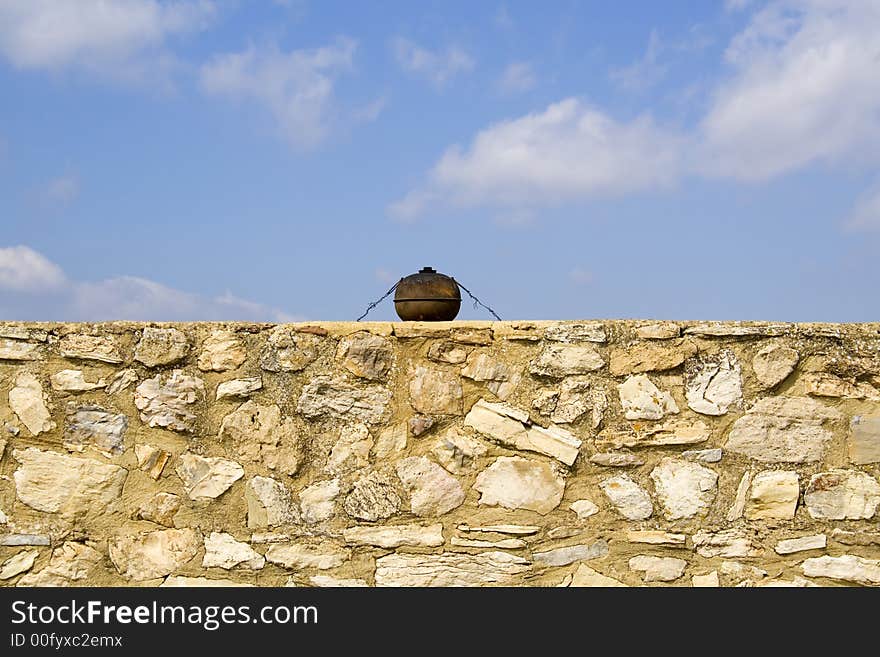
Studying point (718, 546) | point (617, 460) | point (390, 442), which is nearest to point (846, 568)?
point (718, 546)

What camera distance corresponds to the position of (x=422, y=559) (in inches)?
129

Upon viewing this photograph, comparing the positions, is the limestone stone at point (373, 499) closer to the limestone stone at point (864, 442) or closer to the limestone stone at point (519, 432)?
the limestone stone at point (519, 432)

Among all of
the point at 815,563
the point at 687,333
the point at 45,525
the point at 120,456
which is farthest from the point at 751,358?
the point at 45,525

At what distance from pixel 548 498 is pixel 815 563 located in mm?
991

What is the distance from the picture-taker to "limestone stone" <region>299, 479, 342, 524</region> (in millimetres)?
3320

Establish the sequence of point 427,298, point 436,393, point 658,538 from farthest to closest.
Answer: point 427,298, point 436,393, point 658,538

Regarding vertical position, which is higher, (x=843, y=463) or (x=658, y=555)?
(x=843, y=463)

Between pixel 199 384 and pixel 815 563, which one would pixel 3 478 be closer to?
pixel 199 384

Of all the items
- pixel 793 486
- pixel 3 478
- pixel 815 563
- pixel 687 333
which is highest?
pixel 687 333

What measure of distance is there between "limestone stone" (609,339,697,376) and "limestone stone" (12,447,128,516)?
189cm

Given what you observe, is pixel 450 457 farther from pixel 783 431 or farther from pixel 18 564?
pixel 18 564

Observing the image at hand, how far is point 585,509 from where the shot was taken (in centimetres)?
328

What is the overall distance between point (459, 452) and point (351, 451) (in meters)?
0.40

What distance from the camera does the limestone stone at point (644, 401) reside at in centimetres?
330
